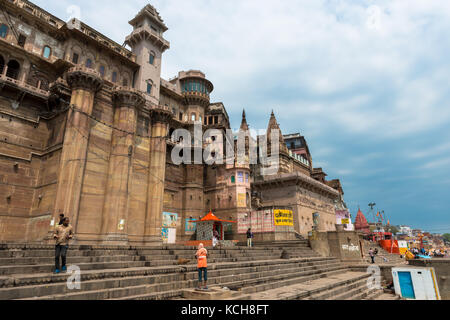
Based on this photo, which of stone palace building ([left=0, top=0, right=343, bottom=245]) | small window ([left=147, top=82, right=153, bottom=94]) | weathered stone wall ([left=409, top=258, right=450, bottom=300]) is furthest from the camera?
small window ([left=147, top=82, right=153, bottom=94])

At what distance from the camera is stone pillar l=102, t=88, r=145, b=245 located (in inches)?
809

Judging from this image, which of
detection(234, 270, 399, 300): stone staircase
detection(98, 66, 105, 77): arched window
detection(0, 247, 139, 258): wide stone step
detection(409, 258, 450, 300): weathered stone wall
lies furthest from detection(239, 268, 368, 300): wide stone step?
detection(98, 66, 105, 77): arched window

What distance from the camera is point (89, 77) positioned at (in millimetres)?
20859

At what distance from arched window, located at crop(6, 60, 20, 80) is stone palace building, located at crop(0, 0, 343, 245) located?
0.07 meters

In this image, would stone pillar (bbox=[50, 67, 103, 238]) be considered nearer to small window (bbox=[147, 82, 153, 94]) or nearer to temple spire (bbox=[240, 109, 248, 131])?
small window (bbox=[147, 82, 153, 94])

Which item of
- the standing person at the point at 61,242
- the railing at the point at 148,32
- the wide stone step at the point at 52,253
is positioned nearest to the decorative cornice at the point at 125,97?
the railing at the point at 148,32

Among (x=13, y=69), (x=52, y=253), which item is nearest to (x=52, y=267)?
(x=52, y=253)

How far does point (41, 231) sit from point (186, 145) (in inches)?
715

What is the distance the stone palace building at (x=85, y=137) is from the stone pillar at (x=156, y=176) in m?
0.09

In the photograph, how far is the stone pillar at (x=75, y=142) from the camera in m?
18.5
